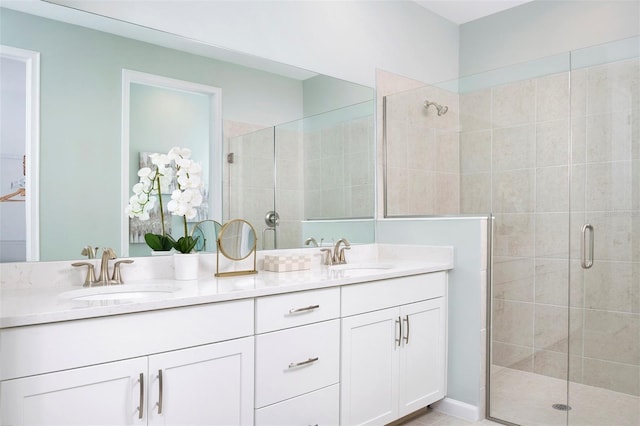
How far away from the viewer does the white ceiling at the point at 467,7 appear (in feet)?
11.0

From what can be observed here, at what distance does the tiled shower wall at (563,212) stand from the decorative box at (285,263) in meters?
1.08

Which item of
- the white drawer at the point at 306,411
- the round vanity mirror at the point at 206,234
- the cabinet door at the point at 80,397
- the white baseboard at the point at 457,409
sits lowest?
the white baseboard at the point at 457,409

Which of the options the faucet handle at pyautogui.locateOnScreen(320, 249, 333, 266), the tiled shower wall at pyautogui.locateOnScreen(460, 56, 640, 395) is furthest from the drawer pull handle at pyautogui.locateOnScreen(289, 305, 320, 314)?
the tiled shower wall at pyautogui.locateOnScreen(460, 56, 640, 395)

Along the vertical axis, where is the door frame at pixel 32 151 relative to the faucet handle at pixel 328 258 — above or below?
above

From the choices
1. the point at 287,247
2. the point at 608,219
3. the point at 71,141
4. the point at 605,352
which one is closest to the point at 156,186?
the point at 71,141

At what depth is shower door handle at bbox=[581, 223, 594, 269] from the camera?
2281 millimetres

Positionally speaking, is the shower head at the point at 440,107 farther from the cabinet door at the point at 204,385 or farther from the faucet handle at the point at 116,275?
the faucet handle at the point at 116,275

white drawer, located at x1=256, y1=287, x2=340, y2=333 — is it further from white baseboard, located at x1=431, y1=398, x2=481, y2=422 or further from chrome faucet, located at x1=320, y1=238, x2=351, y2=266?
white baseboard, located at x1=431, y1=398, x2=481, y2=422

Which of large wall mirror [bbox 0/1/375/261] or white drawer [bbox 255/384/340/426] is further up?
large wall mirror [bbox 0/1/375/261]

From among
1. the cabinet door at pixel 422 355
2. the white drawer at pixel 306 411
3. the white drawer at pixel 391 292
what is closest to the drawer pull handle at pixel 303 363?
the white drawer at pixel 306 411

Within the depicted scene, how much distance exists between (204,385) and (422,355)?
4.30 ft

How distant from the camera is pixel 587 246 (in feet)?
7.52

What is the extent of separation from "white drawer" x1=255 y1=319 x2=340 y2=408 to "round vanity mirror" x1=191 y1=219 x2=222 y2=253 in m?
0.61

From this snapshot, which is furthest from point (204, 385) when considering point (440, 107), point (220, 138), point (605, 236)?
point (440, 107)
